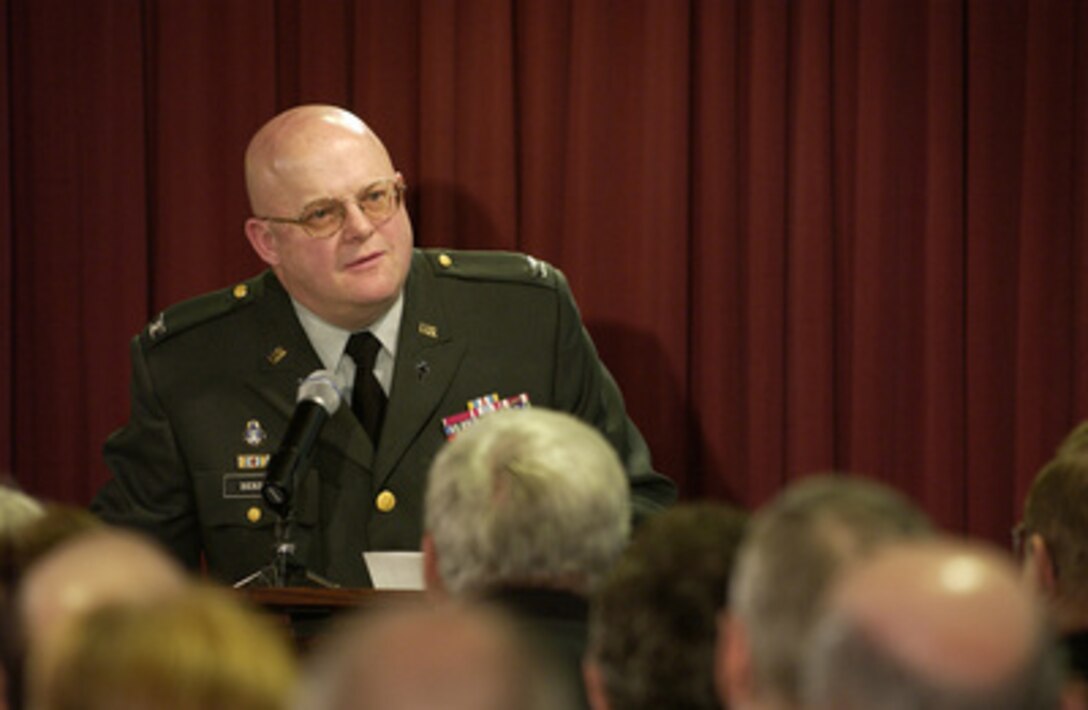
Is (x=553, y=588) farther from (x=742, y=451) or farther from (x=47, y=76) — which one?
(x=47, y=76)

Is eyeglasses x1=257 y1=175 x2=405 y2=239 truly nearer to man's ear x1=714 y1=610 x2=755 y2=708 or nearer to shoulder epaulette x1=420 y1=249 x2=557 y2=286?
shoulder epaulette x1=420 y1=249 x2=557 y2=286

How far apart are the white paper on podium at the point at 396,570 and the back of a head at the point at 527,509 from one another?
0.96m

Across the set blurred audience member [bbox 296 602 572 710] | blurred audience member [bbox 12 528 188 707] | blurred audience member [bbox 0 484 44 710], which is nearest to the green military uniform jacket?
blurred audience member [bbox 0 484 44 710]

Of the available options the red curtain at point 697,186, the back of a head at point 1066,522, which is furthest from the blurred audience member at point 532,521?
the red curtain at point 697,186

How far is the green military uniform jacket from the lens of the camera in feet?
12.5

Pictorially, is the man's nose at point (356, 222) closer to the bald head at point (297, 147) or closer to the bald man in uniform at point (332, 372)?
the bald man in uniform at point (332, 372)

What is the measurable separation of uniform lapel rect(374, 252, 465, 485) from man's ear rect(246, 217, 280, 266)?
0.31m

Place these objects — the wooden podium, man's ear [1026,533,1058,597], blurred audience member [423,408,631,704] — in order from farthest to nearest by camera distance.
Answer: the wooden podium, man's ear [1026,533,1058,597], blurred audience member [423,408,631,704]

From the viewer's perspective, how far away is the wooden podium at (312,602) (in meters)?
2.97

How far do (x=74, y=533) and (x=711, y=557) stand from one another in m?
0.67

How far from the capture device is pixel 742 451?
444 cm

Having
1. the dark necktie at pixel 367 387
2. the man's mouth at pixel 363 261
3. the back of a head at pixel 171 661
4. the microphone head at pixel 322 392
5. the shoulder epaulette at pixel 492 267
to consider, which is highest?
the back of a head at pixel 171 661

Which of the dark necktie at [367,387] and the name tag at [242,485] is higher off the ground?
the dark necktie at [367,387]

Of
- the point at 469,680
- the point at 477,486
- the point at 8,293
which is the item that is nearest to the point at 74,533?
the point at 477,486
